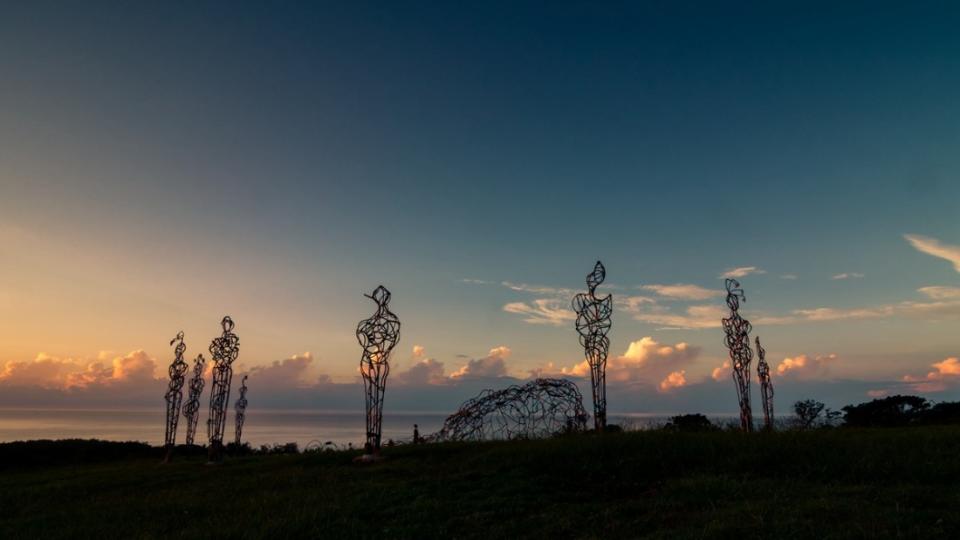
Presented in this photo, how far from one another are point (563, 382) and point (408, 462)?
8.21 metres

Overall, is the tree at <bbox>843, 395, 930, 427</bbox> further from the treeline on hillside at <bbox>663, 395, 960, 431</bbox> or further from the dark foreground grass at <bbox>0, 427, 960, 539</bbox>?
the dark foreground grass at <bbox>0, 427, 960, 539</bbox>

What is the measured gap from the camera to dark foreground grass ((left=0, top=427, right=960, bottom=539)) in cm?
951

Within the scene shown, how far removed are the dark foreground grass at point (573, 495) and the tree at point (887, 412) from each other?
1405 centimetres

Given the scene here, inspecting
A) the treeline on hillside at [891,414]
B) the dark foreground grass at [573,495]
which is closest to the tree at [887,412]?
the treeline on hillside at [891,414]

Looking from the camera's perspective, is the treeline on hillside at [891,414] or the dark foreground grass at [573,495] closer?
the dark foreground grass at [573,495]

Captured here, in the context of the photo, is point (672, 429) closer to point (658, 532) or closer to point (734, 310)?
point (734, 310)

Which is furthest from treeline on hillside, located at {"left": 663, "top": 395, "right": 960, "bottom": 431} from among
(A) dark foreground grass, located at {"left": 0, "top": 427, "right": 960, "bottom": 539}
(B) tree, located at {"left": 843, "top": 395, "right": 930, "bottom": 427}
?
(A) dark foreground grass, located at {"left": 0, "top": 427, "right": 960, "bottom": 539}

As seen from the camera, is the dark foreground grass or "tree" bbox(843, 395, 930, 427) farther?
"tree" bbox(843, 395, 930, 427)

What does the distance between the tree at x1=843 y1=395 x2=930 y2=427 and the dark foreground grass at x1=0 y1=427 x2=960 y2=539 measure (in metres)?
14.0

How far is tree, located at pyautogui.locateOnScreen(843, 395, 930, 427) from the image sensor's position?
27.6 meters

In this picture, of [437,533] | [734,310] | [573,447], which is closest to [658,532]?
[437,533]

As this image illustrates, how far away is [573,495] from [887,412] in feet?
76.1

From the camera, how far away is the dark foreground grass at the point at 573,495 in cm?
951

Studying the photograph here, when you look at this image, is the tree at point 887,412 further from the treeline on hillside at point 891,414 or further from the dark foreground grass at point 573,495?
the dark foreground grass at point 573,495
